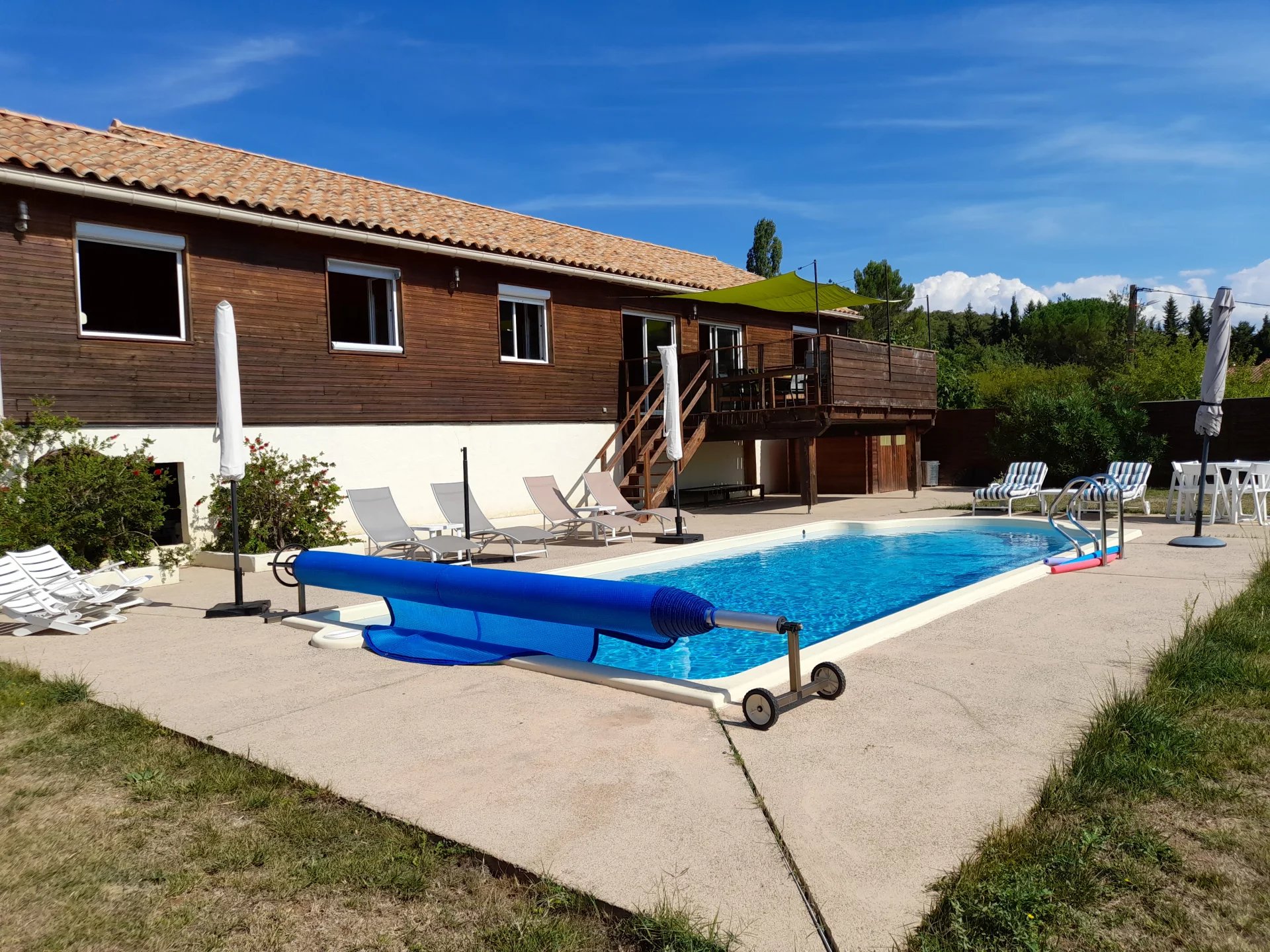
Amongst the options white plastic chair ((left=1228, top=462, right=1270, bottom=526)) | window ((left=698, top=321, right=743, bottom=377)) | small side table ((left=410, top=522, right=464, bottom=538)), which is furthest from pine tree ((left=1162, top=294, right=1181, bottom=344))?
small side table ((left=410, top=522, right=464, bottom=538))

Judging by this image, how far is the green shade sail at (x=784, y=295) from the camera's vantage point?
636 inches

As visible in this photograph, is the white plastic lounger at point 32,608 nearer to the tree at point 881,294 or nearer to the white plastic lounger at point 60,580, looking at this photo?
the white plastic lounger at point 60,580

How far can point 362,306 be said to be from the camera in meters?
13.9

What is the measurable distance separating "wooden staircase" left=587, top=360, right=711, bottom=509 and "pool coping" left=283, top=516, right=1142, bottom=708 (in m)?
4.65

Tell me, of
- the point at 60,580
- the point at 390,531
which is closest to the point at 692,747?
the point at 60,580

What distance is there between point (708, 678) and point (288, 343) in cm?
899

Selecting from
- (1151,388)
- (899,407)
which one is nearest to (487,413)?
(899,407)

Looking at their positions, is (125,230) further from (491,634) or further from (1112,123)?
(1112,123)

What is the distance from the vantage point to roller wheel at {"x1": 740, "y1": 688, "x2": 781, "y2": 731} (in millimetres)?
4324

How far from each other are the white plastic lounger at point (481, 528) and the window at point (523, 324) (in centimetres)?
409

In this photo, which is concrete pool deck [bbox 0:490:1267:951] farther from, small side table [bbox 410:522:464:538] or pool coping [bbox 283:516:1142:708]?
small side table [bbox 410:522:464:538]

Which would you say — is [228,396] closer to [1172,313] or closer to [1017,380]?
→ [1017,380]

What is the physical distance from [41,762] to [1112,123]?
15.9 metres

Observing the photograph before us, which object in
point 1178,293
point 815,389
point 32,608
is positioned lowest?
point 32,608
